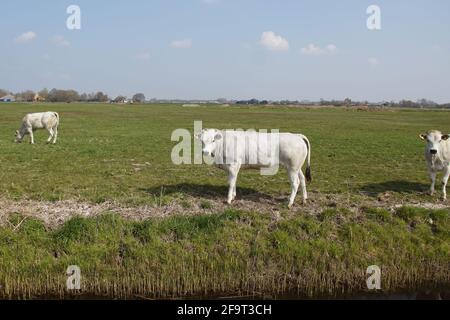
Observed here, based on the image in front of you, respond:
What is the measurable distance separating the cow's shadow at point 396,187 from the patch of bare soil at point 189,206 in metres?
1.43

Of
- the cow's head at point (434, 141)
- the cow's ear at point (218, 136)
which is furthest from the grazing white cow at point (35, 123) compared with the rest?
the cow's head at point (434, 141)

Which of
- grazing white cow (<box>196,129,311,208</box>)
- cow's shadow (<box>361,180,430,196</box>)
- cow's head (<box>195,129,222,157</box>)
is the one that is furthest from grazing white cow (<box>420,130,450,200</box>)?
cow's head (<box>195,129,222,157</box>)

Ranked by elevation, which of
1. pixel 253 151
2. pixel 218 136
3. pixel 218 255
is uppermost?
pixel 218 136

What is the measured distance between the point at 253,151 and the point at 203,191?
2.44m

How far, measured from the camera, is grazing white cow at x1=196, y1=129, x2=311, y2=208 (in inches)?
459

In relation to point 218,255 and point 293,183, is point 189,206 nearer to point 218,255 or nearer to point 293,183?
point 218,255

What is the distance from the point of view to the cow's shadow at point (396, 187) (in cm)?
1403

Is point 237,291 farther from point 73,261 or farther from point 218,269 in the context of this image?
point 73,261

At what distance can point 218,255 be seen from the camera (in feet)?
31.0

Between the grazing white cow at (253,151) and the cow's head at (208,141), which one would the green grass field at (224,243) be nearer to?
the grazing white cow at (253,151)

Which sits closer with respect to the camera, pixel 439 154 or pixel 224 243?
pixel 224 243

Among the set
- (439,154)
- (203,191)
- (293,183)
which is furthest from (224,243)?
(439,154)

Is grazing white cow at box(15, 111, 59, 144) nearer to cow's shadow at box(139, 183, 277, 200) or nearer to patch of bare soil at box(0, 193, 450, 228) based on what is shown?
cow's shadow at box(139, 183, 277, 200)
